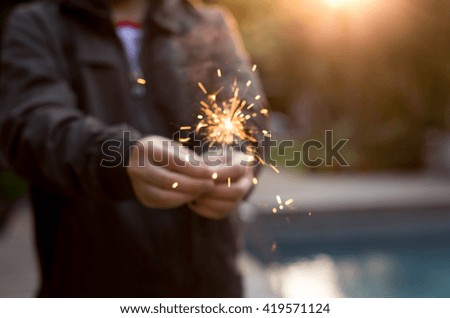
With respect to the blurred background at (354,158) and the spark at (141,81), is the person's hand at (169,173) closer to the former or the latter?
the spark at (141,81)

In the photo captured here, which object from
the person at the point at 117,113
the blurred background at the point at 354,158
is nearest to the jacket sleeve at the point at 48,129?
the person at the point at 117,113

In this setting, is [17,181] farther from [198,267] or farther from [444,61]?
[444,61]

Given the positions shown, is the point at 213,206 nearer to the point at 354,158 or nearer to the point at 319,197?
the point at 319,197

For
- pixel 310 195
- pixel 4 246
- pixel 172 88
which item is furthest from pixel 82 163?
pixel 310 195

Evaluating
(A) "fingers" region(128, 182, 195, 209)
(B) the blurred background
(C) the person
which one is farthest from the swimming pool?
(A) "fingers" region(128, 182, 195, 209)

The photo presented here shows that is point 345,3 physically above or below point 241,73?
above

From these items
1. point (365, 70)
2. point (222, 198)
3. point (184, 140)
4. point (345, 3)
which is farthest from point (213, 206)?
point (365, 70)

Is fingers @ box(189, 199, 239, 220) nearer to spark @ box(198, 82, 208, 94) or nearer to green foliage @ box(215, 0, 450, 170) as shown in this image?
spark @ box(198, 82, 208, 94)
